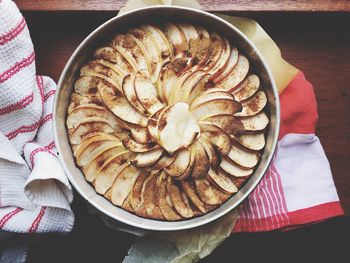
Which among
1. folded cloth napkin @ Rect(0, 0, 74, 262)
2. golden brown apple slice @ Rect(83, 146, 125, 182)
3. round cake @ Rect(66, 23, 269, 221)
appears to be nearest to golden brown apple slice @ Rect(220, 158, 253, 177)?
round cake @ Rect(66, 23, 269, 221)

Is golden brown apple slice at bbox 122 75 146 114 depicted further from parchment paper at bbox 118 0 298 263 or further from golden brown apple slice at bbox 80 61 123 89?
parchment paper at bbox 118 0 298 263

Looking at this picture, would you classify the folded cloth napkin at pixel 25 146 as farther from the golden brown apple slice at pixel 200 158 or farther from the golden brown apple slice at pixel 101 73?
the golden brown apple slice at pixel 200 158

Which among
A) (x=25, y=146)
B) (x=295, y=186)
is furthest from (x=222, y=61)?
(x=25, y=146)

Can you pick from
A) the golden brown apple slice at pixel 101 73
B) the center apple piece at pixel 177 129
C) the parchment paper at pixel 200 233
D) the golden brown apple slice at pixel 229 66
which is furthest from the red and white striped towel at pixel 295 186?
the golden brown apple slice at pixel 101 73

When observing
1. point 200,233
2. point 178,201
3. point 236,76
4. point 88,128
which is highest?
point 236,76

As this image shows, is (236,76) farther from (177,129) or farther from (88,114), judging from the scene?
(88,114)
